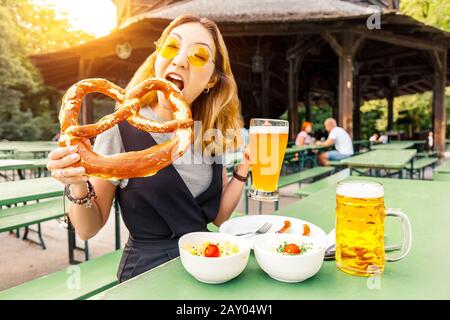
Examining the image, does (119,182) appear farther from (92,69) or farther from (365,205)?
(92,69)

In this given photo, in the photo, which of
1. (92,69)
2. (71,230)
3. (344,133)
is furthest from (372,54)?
(71,230)

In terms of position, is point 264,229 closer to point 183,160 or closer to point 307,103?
point 183,160

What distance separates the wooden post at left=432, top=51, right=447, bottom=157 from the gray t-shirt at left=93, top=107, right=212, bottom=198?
10005 millimetres

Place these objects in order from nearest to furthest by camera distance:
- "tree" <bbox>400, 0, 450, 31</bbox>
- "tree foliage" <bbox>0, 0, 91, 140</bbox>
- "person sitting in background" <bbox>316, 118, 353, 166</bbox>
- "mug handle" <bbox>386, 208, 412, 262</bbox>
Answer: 1. "mug handle" <bbox>386, 208, 412, 262</bbox>
2. "person sitting in background" <bbox>316, 118, 353, 166</bbox>
3. "tree" <bbox>400, 0, 450, 31</bbox>
4. "tree foliage" <bbox>0, 0, 91, 140</bbox>

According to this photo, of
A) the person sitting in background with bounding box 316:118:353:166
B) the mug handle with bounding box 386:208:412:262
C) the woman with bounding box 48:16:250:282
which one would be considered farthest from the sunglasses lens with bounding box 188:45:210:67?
the person sitting in background with bounding box 316:118:353:166

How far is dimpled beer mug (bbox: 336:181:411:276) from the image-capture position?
2.74ft

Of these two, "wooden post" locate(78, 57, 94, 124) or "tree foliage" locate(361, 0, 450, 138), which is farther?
"tree foliage" locate(361, 0, 450, 138)

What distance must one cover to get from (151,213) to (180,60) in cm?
56

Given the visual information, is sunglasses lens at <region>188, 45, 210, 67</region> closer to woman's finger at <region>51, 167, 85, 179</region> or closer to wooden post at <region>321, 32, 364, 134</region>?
woman's finger at <region>51, 167, 85, 179</region>

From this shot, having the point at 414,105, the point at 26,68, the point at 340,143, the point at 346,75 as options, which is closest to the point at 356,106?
the point at 346,75

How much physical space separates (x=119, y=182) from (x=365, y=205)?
0.84 metres

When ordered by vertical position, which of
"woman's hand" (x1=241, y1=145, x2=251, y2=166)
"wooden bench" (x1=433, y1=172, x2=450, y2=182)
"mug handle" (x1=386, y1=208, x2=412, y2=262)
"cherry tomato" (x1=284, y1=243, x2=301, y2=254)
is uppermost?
"woman's hand" (x1=241, y1=145, x2=251, y2=166)

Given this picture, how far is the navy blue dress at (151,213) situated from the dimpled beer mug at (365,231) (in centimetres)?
62
